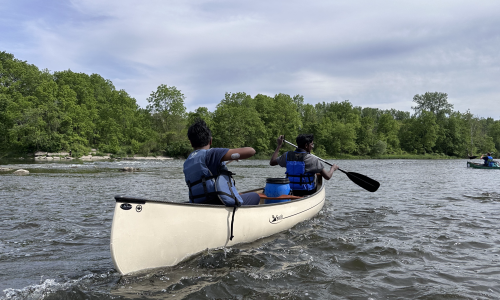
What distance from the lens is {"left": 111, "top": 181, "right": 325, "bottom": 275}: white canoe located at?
11.5 feet

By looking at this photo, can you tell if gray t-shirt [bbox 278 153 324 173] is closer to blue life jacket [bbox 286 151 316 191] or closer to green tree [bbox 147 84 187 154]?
blue life jacket [bbox 286 151 316 191]

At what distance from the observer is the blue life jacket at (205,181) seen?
14.1 ft

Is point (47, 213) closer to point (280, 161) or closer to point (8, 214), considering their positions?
point (8, 214)

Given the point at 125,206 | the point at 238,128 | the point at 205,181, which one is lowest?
the point at 125,206

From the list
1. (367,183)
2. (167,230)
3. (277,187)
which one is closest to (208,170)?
(167,230)

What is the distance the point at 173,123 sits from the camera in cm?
5603

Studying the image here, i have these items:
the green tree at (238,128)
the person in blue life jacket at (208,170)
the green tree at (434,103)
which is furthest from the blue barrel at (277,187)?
the green tree at (434,103)

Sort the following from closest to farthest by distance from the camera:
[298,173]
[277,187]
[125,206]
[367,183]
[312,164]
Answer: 1. [125,206]
2. [277,187]
3. [312,164]
4. [298,173]
5. [367,183]

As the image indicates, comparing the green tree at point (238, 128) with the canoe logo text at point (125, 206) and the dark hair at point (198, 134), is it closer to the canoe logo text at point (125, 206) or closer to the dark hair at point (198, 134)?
the dark hair at point (198, 134)

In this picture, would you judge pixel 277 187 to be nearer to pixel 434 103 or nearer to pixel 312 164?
pixel 312 164

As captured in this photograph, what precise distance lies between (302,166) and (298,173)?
0.94 feet

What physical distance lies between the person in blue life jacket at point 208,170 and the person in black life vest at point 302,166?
8.79 ft

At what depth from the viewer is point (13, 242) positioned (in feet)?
17.4

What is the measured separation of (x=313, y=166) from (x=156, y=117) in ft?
176
